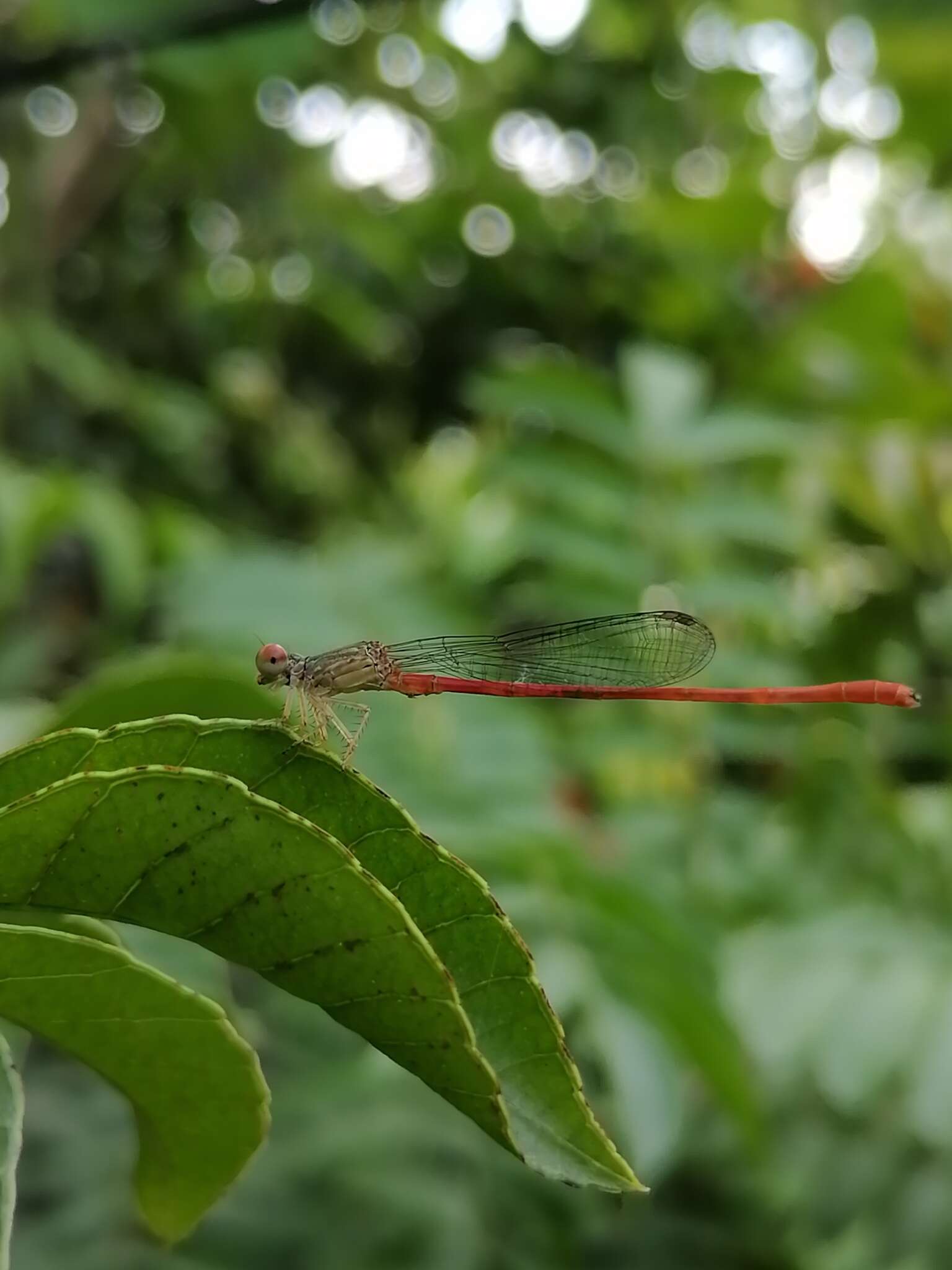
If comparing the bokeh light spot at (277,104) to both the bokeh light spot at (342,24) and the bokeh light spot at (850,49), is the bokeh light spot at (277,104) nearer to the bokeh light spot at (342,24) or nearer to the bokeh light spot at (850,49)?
the bokeh light spot at (342,24)

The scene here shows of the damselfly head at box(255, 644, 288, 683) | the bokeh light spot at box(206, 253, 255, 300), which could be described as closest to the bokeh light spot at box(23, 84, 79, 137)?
the bokeh light spot at box(206, 253, 255, 300)

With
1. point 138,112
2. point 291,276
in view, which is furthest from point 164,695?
point 291,276

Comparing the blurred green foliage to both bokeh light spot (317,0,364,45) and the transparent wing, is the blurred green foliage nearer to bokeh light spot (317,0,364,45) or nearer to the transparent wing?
bokeh light spot (317,0,364,45)

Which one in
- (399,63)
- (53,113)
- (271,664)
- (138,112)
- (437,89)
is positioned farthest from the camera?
(53,113)

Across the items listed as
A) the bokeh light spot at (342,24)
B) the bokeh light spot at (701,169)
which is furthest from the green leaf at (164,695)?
the bokeh light spot at (701,169)

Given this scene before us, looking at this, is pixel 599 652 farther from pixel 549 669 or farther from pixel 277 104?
pixel 277 104

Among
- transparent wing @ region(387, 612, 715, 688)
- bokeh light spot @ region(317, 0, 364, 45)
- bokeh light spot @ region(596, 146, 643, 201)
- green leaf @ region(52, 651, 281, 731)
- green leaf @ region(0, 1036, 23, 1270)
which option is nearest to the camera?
green leaf @ region(0, 1036, 23, 1270)
